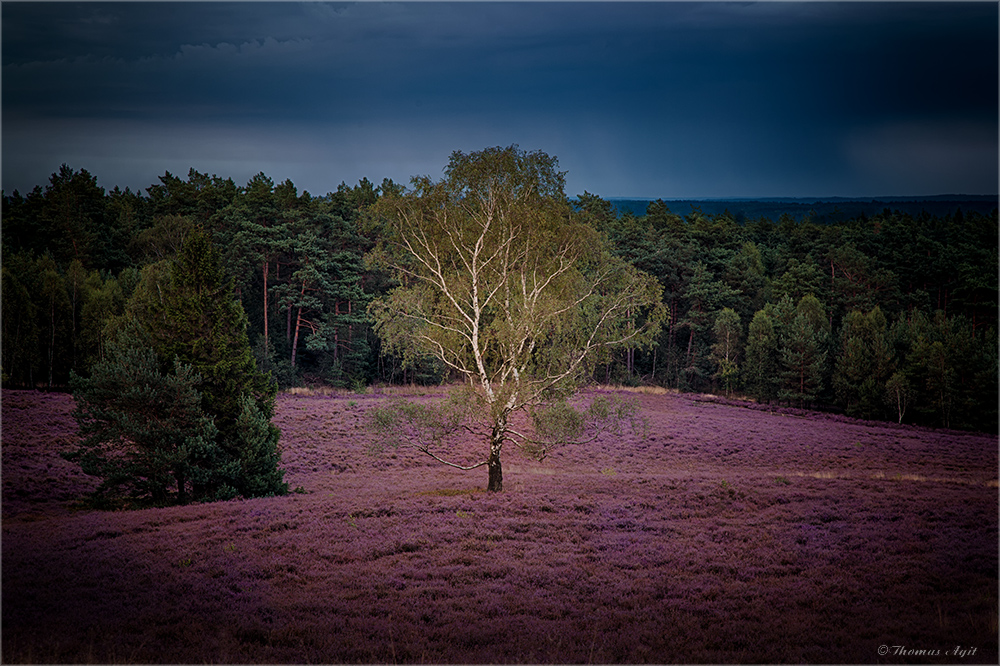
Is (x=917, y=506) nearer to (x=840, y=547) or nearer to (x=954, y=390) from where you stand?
(x=840, y=547)

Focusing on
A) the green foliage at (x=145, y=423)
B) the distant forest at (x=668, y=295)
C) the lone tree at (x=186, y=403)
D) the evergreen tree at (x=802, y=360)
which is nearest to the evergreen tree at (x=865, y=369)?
the distant forest at (x=668, y=295)

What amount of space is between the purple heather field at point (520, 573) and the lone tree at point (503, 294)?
2.95 m

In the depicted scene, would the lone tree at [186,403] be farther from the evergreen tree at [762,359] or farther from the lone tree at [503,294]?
the evergreen tree at [762,359]

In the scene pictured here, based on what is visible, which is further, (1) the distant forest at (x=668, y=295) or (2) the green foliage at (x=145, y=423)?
(1) the distant forest at (x=668, y=295)

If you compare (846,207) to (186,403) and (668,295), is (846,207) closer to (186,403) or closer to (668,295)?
(668,295)

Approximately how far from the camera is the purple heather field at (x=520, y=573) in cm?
878

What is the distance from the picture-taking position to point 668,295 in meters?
66.7

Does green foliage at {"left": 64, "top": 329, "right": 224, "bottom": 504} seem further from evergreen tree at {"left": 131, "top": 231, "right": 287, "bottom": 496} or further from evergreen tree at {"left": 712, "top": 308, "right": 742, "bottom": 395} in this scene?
evergreen tree at {"left": 712, "top": 308, "right": 742, "bottom": 395}

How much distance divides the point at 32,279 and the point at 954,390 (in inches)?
2812

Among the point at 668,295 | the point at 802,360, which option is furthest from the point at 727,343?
the point at 668,295

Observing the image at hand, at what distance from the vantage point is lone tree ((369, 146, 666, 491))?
17.8 m

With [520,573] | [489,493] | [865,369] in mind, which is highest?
[865,369]

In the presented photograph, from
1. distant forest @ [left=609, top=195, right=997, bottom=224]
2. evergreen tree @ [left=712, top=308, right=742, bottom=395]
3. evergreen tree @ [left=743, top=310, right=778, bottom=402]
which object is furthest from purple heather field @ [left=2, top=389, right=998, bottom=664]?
evergreen tree @ [left=712, top=308, right=742, bottom=395]

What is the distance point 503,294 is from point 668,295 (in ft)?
169
